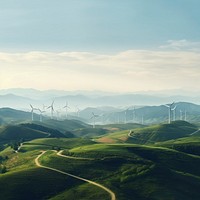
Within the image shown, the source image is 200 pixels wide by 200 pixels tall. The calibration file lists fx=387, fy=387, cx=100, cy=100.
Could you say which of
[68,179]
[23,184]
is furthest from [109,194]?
[23,184]

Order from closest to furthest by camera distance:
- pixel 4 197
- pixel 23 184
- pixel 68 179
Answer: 1. pixel 4 197
2. pixel 23 184
3. pixel 68 179

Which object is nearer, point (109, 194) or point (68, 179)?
point (109, 194)

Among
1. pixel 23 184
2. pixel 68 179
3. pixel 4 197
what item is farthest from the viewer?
pixel 68 179

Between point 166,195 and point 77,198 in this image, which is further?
point 166,195

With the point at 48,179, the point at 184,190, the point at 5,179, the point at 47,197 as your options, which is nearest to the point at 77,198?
the point at 47,197

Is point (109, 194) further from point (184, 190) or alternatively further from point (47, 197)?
point (184, 190)

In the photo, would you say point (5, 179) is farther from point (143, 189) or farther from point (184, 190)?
point (184, 190)

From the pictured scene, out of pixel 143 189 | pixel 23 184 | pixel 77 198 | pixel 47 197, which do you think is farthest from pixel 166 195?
pixel 23 184
